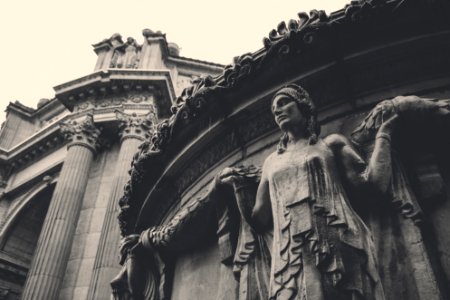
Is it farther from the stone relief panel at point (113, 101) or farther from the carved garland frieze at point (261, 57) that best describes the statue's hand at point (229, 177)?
the stone relief panel at point (113, 101)

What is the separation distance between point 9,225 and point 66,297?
35.8ft

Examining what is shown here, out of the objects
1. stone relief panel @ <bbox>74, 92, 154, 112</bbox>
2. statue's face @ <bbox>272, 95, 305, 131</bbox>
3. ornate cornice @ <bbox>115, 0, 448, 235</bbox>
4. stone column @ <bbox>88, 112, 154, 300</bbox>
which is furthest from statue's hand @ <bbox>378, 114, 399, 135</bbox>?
stone relief panel @ <bbox>74, 92, 154, 112</bbox>

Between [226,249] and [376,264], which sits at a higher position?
[226,249]

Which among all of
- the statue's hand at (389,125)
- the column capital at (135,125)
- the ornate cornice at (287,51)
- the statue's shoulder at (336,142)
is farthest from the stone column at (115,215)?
the statue's hand at (389,125)

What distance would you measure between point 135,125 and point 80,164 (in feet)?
8.95

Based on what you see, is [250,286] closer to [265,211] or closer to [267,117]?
[265,211]

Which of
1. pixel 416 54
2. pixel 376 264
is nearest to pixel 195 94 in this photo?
pixel 416 54

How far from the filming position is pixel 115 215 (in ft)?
53.4

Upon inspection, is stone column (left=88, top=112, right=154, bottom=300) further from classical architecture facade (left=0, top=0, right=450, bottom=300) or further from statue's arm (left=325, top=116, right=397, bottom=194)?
statue's arm (left=325, top=116, right=397, bottom=194)

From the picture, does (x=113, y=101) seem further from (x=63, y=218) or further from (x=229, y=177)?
(x=229, y=177)

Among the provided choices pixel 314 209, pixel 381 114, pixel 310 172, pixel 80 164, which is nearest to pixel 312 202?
pixel 314 209

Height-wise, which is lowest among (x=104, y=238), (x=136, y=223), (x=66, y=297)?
(x=136, y=223)

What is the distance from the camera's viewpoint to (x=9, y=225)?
25219mm

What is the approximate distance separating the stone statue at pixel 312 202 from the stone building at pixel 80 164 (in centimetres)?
1134
